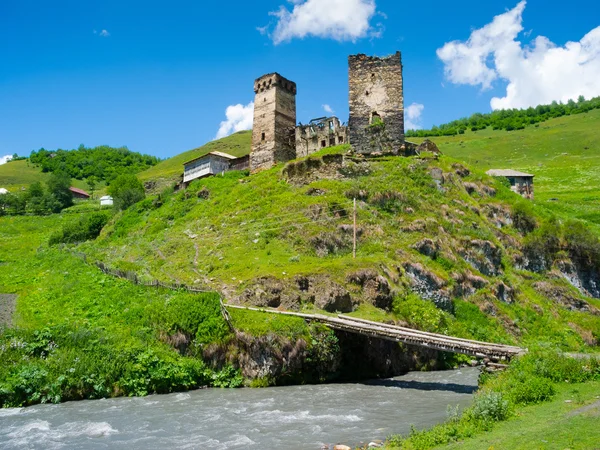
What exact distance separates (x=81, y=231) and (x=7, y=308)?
3589 centimetres

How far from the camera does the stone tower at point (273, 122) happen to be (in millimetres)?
62281

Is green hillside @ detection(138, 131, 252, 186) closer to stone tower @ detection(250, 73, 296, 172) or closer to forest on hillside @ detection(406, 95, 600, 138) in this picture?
forest on hillside @ detection(406, 95, 600, 138)

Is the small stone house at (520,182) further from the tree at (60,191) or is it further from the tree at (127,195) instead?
the tree at (60,191)

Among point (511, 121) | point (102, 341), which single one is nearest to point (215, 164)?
point (102, 341)

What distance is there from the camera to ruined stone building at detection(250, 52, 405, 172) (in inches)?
2034

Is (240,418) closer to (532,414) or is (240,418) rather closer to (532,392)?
(532,414)

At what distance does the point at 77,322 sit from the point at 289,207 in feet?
66.3

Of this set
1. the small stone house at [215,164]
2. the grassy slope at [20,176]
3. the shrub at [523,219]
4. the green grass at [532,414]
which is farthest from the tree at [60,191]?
the green grass at [532,414]

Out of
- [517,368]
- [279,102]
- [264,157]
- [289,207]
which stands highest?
[279,102]

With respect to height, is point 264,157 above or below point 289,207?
above

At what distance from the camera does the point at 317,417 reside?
64.5 ft

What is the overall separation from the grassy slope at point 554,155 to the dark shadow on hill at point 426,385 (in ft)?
181

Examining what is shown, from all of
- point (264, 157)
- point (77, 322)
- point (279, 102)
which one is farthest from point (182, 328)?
point (279, 102)

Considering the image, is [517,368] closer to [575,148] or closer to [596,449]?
[596,449]
